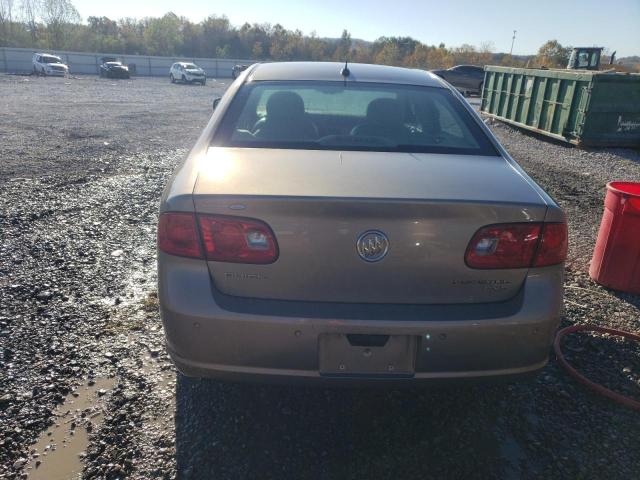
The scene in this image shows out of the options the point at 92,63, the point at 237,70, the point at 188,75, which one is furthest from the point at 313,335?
the point at 92,63

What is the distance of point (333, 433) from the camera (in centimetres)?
236

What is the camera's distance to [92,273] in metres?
4.00

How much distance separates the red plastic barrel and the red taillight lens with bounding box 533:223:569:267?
2.13 m

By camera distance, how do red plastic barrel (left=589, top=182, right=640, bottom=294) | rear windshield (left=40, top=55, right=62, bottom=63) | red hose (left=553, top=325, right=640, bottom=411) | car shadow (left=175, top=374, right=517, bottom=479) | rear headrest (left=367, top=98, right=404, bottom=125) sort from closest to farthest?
car shadow (left=175, top=374, right=517, bottom=479) < red hose (left=553, top=325, right=640, bottom=411) < rear headrest (left=367, top=98, right=404, bottom=125) < red plastic barrel (left=589, top=182, right=640, bottom=294) < rear windshield (left=40, top=55, right=62, bottom=63)

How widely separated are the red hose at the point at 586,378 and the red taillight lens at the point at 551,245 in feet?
3.45

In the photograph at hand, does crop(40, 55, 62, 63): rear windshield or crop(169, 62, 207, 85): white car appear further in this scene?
crop(40, 55, 62, 63): rear windshield

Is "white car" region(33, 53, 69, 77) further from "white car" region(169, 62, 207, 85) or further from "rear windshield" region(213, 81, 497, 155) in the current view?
"rear windshield" region(213, 81, 497, 155)

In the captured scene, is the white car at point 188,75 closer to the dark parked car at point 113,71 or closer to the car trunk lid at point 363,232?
the dark parked car at point 113,71

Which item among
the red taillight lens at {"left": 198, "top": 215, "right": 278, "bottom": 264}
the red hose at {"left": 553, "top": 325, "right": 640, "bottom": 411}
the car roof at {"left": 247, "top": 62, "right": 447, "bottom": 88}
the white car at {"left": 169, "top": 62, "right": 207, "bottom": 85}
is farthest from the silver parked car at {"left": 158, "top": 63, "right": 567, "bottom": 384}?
the white car at {"left": 169, "top": 62, "right": 207, "bottom": 85}

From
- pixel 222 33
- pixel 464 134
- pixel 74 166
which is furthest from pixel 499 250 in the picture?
Answer: pixel 222 33

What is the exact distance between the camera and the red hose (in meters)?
2.61

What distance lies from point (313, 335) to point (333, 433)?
2.26 feet

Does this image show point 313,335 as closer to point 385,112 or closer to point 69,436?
point 69,436

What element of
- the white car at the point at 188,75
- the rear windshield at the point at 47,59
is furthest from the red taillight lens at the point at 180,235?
the rear windshield at the point at 47,59
